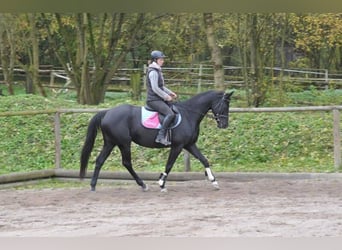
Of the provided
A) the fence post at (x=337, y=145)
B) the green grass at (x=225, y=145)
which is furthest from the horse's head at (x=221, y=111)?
the fence post at (x=337, y=145)

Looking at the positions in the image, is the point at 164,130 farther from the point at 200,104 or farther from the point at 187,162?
the point at 187,162

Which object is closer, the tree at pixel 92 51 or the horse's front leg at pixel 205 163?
the horse's front leg at pixel 205 163

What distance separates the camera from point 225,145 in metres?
10.5

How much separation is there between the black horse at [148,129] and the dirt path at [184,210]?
1.43 feet

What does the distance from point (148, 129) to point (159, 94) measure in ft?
1.61

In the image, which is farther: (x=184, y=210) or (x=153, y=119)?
(x=153, y=119)

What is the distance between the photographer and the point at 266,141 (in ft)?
34.5

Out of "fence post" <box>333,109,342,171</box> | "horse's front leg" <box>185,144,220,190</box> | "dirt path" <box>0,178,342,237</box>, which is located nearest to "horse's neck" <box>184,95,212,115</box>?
"horse's front leg" <box>185,144,220,190</box>

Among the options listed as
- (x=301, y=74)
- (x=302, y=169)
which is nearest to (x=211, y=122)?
(x=302, y=169)

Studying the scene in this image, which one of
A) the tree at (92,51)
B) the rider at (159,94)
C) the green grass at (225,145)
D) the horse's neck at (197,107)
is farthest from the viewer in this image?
the tree at (92,51)

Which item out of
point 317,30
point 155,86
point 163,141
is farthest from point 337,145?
point 317,30

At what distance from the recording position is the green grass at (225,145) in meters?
9.97

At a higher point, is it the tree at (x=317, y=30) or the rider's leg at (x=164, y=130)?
the tree at (x=317, y=30)

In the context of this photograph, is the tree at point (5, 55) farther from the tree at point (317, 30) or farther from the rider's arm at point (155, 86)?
the rider's arm at point (155, 86)
